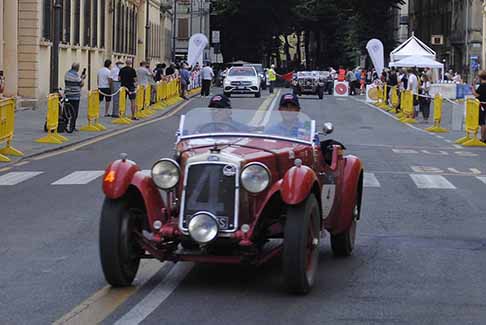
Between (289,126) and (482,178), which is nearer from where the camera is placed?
(289,126)

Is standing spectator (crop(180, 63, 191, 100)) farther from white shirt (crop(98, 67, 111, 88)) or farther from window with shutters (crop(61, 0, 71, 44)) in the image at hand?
white shirt (crop(98, 67, 111, 88))

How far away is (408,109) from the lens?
38.7 meters

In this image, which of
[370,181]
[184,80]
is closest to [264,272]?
[370,181]

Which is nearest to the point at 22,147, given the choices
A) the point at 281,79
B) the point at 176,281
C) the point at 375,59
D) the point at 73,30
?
the point at 176,281

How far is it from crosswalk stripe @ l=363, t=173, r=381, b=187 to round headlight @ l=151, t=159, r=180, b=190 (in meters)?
8.60

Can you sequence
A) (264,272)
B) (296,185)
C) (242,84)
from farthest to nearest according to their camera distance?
(242,84), (264,272), (296,185)

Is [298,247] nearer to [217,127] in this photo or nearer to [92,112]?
[217,127]

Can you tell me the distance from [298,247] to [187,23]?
97016 millimetres

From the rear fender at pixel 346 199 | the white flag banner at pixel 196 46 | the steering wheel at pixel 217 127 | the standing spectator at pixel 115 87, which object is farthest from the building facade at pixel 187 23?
the steering wheel at pixel 217 127

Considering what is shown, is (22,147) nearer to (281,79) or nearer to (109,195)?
(109,195)

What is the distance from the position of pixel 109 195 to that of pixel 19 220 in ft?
14.7

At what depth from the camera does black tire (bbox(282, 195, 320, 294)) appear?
8273mm

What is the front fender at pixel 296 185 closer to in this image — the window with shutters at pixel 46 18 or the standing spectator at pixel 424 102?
the standing spectator at pixel 424 102

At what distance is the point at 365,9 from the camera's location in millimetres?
89125
